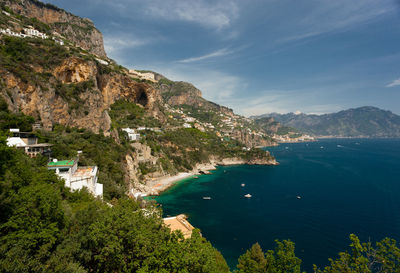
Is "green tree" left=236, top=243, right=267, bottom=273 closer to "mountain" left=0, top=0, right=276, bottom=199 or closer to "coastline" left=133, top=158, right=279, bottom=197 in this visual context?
"mountain" left=0, top=0, right=276, bottom=199

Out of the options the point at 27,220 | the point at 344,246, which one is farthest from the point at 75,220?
the point at 344,246

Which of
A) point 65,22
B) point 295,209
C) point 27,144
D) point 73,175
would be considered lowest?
point 295,209

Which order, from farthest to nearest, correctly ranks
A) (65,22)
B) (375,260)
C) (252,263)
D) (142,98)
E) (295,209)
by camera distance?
(65,22) → (142,98) → (295,209) → (252,263) → (375,260)

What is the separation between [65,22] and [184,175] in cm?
7479

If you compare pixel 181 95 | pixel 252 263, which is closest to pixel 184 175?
pixel 252 263

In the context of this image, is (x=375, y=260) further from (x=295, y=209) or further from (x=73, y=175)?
(x=295, y=209)

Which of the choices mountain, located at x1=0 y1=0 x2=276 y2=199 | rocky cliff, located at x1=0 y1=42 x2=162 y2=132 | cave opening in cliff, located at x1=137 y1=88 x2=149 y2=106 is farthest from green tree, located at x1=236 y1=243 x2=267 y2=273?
cave opening in cliff, located at x1=137 y1=88 x2=149 y2=106

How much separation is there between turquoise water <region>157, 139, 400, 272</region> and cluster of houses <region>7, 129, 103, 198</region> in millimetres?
16782

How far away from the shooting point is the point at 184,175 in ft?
193

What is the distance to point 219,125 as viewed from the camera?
471 ft

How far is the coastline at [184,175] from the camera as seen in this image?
4273cm

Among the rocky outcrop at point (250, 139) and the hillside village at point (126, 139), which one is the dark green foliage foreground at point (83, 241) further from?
the rocky outcrop at point (250, 139)

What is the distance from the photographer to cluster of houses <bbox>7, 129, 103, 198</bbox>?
16922 mm

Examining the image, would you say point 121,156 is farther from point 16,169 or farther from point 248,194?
point 248,194
